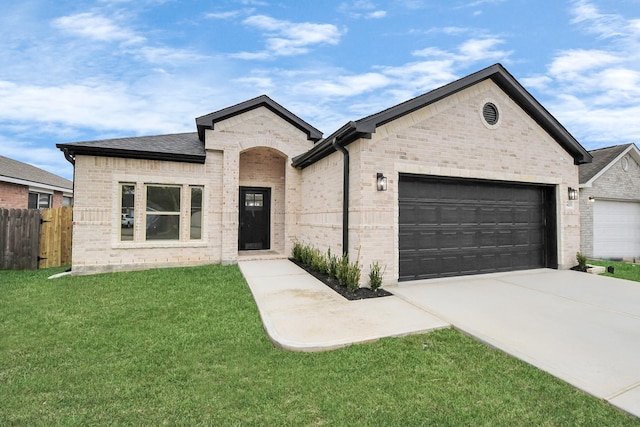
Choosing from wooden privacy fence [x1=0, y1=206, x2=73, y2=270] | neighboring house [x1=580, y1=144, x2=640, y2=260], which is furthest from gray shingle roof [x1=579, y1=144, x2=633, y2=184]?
wooden privacy fence [x1=0, y1=206, x2=73, y2=270]

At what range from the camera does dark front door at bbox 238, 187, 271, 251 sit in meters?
11.9

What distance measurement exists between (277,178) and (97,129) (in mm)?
44625

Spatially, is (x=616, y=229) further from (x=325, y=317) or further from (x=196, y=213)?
(x=196, y=213)

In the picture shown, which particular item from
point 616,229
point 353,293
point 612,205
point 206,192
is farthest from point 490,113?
point 616,229

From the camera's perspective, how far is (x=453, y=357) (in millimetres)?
3430

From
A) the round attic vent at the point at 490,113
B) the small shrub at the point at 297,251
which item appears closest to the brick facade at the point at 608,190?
the round attic vent at the point at 490,113

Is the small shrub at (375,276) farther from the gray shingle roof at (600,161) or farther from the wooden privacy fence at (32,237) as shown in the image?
the gray shingle roof at (600,161)

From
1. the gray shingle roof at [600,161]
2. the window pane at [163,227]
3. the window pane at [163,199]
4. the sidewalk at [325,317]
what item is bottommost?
the sidewalk at [325,317]

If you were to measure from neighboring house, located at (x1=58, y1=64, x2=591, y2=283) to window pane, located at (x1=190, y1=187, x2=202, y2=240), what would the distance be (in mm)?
33

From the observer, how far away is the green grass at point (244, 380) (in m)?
2.43

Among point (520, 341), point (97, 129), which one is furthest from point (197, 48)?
point (97, 129)

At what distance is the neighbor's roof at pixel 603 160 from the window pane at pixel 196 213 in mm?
16488

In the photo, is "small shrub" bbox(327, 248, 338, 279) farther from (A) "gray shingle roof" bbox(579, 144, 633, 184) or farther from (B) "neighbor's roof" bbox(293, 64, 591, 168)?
(A) "gray shingle roof" bbox(579, 144, 633, 184)

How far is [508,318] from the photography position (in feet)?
15.2
